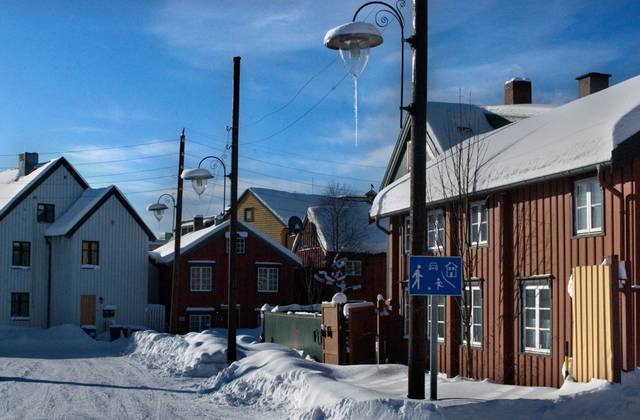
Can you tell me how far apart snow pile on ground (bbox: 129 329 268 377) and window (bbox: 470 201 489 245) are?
7478mm

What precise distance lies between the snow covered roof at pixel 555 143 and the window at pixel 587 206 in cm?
68

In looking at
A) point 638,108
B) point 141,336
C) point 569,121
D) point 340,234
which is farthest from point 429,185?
point 340,234

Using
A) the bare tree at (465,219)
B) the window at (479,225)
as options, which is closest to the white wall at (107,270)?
the bare tree at (465,219)

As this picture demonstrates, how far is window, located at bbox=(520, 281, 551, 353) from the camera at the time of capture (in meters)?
17.3

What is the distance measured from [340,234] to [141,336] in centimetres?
1946

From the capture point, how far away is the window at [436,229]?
2167 centimetres

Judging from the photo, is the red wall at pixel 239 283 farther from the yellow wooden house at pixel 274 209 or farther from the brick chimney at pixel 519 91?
the brick chimney at pixel 519 91

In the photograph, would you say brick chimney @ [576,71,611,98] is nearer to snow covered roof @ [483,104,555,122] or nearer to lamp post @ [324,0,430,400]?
snow covered roof @ [483,104,555,122]

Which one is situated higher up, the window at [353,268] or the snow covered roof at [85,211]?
the snow covered roof at [85,211]

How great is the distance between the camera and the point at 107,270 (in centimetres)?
4691

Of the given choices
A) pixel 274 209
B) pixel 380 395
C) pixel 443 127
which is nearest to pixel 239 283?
pixel 274 209

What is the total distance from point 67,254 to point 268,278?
36.4 ft

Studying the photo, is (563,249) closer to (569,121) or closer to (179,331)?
(569,121)

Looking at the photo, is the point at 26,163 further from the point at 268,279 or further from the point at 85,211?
the point at 268,279
